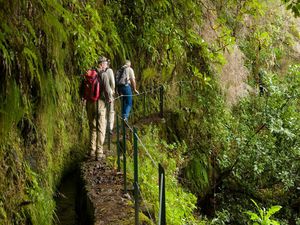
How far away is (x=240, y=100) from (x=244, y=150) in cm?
301

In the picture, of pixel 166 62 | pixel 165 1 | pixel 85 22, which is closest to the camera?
pixel 85 22

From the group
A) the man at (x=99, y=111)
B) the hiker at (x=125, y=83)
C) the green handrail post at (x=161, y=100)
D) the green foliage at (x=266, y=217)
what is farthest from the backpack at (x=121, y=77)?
the green foliage at (x=266, y=217)

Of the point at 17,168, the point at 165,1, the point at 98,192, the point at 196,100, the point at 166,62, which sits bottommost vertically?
the point at 98,192

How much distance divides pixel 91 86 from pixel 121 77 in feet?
8.51

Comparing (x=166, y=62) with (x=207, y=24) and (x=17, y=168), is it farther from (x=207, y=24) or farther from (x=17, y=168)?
(x=17, y=168)

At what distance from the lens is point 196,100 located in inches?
494

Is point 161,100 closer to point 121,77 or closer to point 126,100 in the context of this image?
point 126,100

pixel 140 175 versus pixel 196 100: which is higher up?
pixel 196 100

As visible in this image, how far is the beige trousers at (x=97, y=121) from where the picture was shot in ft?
26.4

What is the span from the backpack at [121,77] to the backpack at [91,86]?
7.94ft

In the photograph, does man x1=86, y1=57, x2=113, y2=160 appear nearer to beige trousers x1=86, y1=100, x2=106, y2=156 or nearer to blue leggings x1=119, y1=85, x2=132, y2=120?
beige trousers x1=86, y1=100, x2=106, y2=156

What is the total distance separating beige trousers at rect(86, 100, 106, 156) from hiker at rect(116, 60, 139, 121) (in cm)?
203

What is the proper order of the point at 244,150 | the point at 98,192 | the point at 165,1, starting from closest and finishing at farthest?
the point at 98,192 → the point at 165,1 → the point at 244,150

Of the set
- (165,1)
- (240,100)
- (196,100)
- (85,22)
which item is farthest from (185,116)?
(85,22)
